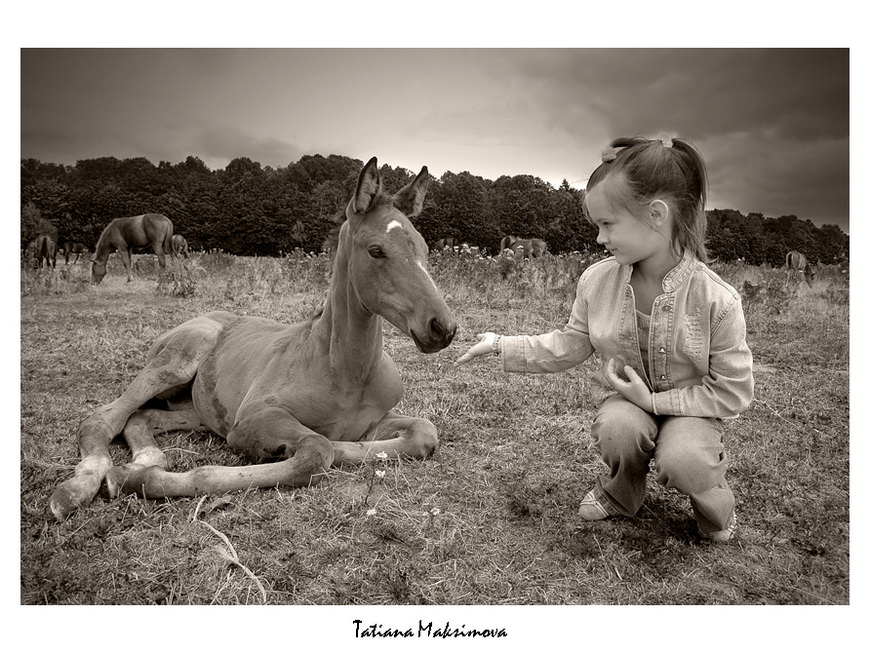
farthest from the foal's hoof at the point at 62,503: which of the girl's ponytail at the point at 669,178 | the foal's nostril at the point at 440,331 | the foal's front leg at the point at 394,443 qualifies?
the girl's ponytail at the point at 669,178

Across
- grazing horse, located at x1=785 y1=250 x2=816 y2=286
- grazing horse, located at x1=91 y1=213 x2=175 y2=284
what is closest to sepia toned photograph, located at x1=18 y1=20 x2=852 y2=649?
grazing horse, located at x1=785 y1=250 x2=816 y2=286

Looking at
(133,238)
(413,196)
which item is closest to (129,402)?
(413,196)

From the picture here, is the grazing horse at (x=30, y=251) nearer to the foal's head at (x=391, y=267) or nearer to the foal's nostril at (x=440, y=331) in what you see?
the foal's head at (x=391, y=267)

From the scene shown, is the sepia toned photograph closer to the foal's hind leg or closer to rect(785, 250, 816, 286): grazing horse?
the foal's hind leg

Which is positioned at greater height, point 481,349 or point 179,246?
point 179,246

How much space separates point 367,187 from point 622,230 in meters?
1.37

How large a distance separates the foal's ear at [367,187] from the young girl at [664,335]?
106 cm

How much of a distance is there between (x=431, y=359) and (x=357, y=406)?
236 centimetres

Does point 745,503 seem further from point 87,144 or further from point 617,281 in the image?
point 87,144

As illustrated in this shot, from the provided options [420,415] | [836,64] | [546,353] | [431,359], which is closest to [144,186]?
[431,359]

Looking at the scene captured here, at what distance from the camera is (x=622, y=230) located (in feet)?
8.42

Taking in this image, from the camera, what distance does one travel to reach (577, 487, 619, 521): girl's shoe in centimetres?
287

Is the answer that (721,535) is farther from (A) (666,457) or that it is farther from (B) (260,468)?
(B) (260,468)
